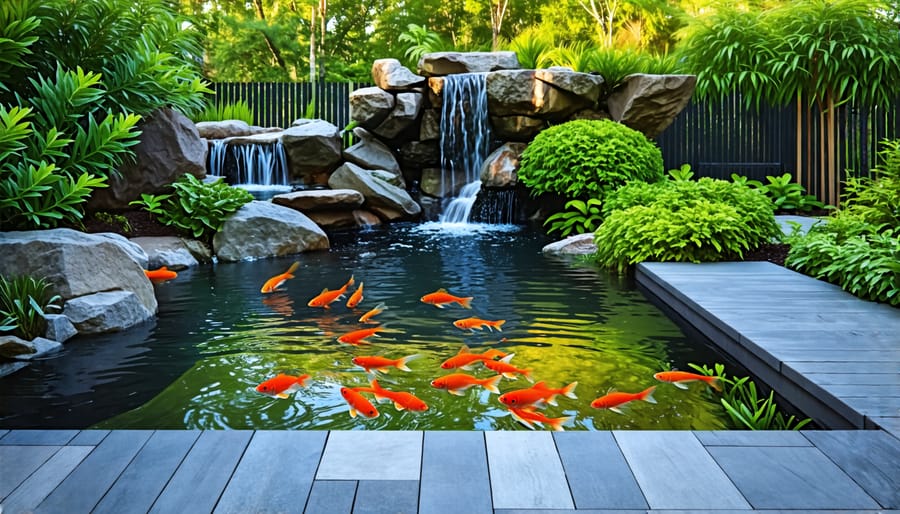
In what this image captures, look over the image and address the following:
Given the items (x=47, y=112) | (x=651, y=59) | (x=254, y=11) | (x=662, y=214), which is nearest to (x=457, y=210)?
(x=651, y=59)

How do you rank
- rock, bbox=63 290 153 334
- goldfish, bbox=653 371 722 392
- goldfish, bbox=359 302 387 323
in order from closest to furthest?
goldfish, bbox=653 371 722 392 < goldfish, bbox=359 302 387 323 < rock, bbox=63 290 153 334

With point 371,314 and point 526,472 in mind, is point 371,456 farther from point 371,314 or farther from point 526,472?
point 371,314

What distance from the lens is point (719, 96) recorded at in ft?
40.9

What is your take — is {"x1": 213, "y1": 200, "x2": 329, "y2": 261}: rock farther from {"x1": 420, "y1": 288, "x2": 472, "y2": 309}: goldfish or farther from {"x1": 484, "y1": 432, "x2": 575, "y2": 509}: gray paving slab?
{"x1": 484, "y1": 432, "x2": 575, "y2": 509}: gray paving slab

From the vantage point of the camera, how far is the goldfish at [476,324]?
177 inches

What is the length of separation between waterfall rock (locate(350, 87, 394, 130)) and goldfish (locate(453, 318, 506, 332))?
7462mm

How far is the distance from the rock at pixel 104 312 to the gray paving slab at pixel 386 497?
3.33m

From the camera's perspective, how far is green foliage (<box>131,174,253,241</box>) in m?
8.44

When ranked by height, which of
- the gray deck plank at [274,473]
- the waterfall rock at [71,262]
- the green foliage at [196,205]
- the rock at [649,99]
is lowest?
the gray deck plank at [274,473]

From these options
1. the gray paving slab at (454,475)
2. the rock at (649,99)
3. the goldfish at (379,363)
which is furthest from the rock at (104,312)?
the rock at (649,99)

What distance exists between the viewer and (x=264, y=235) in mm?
8461

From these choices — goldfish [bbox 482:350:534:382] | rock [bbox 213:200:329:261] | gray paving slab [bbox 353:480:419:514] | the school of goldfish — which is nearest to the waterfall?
rock [bbox 213:200:329:261]

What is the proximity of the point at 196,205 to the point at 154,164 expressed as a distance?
826mm

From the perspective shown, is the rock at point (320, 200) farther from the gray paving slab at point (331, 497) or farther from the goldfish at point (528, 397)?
the gray paving slab at point (331, 497)
